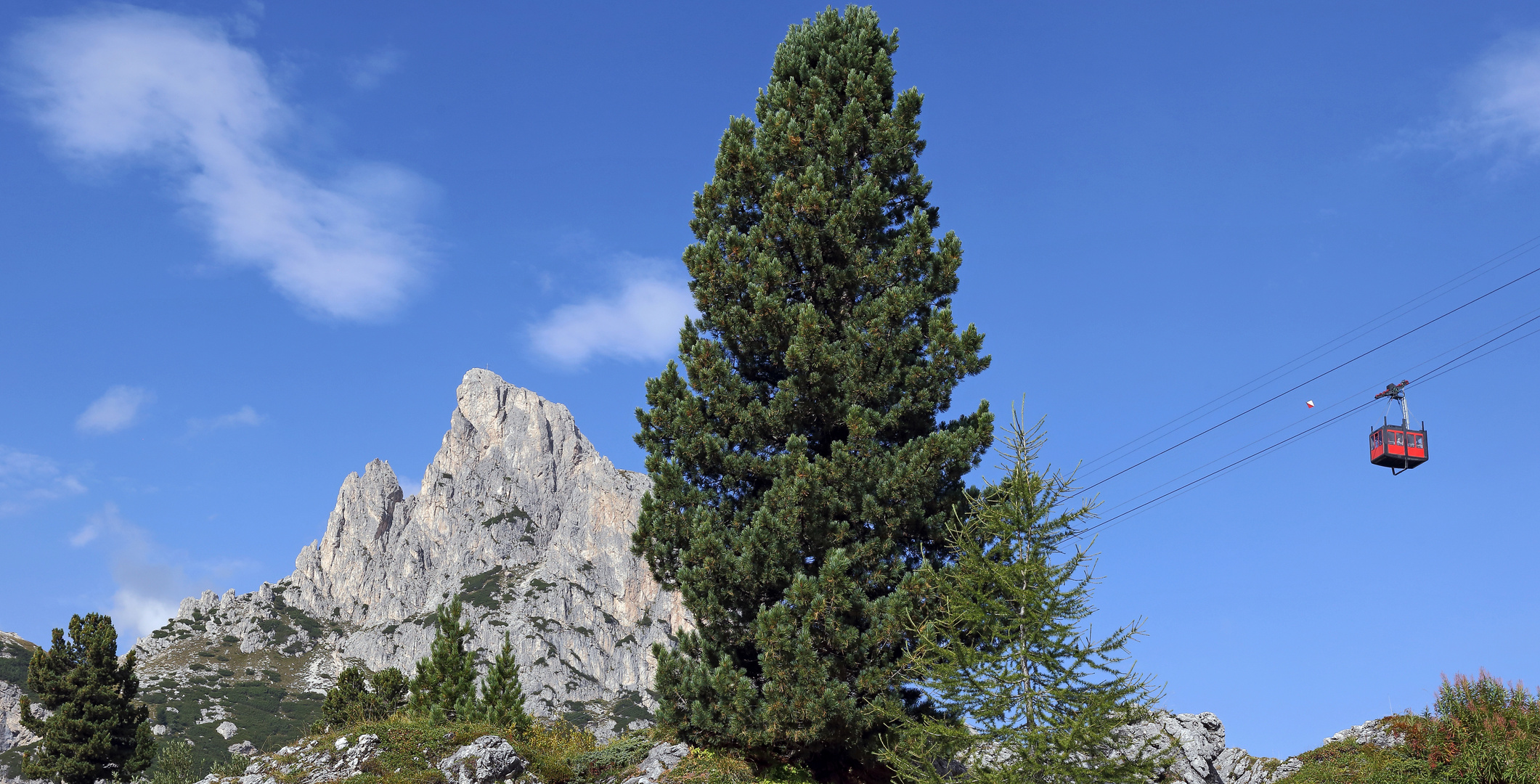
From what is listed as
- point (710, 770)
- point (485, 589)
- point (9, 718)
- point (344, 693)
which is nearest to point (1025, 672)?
point (710, 770)

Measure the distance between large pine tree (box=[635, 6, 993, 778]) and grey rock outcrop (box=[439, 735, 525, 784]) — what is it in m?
2.76

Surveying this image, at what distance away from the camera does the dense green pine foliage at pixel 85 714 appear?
42562mm

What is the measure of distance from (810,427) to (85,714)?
43294 mm

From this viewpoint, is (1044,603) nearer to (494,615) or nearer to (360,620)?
(494,615)

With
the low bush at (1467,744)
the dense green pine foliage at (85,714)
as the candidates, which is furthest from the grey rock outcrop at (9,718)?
the low bush at (1467,744)

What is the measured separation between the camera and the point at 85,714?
43500mm

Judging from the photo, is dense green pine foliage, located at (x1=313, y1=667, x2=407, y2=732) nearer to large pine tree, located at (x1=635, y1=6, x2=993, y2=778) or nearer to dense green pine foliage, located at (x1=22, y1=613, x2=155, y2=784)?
dense green pine foliage, located at (x1=22, y1=613, x2=155, y2=784)

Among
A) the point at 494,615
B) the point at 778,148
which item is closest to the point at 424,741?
the point at 778,148

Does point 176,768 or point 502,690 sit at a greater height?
point 502,690

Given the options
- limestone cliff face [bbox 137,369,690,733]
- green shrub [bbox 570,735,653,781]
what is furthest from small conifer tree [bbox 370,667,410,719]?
limestone cliff face [bbox 137,369,690,733]

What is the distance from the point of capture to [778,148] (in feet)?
62.8

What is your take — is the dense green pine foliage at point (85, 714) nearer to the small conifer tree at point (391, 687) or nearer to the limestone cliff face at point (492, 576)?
the small conifer tree at point (391, 687)

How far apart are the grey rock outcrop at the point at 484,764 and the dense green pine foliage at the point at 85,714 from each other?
35186 mm

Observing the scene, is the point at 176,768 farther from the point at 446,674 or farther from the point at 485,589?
the point at 485,589
